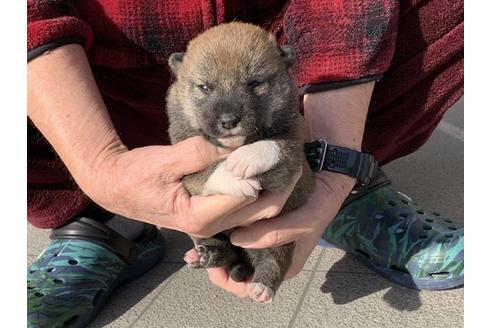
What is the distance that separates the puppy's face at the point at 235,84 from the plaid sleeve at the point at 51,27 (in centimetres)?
45

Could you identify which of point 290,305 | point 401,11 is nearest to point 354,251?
point 290,305

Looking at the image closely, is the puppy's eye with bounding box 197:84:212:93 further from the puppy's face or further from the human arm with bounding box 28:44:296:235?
the human arm with bounding box 28:44:296:235

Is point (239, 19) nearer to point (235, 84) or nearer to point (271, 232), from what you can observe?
point (235, 84)

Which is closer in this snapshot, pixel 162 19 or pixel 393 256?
pixel 162 19

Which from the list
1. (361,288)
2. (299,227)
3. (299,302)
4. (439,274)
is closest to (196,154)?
(299,227)

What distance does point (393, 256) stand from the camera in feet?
9.43

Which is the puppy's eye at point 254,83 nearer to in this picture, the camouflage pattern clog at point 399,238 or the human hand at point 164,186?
the human hand at point 164,186

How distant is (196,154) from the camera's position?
2047 millimetres

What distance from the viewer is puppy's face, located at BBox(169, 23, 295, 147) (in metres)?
2.02

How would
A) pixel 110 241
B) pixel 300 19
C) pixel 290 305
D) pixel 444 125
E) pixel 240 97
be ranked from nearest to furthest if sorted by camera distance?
pixel 240 97 < pixel 300 19 < pixel 290 305 < pixel 110 241 < pixel 444 125

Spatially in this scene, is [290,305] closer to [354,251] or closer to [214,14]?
[354,251]

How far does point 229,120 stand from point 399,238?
1333 millimetres

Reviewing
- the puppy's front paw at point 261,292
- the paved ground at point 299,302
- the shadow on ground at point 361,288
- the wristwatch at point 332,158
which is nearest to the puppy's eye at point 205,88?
the wristwatch at point 332,158

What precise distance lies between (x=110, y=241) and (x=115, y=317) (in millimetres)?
400
